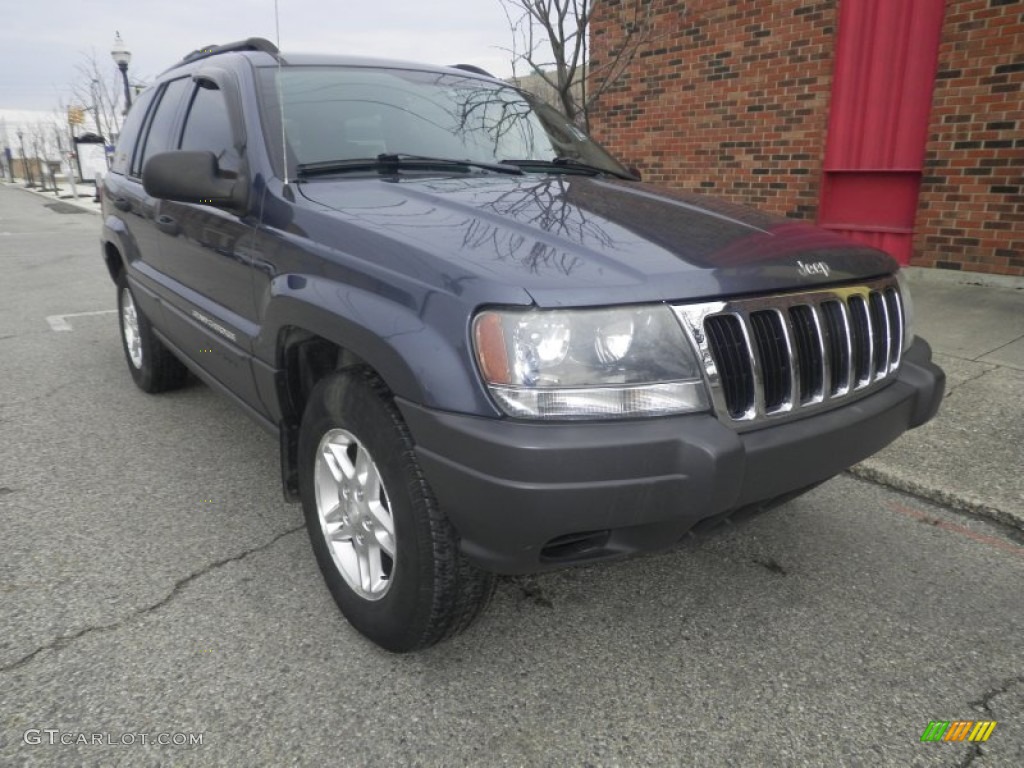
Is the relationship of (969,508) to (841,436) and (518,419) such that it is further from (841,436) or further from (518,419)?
(518,419)

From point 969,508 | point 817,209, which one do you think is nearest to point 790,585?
point 969,508

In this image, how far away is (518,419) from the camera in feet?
5.67

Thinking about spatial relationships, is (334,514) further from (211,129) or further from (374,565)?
(211,129)

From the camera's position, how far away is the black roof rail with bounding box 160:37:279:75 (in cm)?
314

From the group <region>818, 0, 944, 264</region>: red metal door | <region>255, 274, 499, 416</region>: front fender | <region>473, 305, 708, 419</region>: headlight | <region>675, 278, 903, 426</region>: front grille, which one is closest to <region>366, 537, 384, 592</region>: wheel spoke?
<region>255, 274, 499, 416</region>: front fender

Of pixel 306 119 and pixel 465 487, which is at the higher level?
pixel 306 119

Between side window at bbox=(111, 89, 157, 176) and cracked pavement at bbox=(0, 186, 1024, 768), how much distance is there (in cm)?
214

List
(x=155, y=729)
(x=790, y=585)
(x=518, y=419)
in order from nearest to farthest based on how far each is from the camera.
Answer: (x=518, y=419)
(x=155, y=729)
(x=790, y=585)

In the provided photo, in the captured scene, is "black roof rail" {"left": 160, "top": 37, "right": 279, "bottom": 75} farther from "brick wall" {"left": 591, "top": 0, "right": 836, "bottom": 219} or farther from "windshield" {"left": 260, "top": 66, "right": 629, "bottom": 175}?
"brick wall" {"left": 591, "top": 0, "right": 836, "bottom": 219}

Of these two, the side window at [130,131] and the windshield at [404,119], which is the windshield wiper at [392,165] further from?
the side window at [130,131]

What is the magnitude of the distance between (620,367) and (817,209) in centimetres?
634

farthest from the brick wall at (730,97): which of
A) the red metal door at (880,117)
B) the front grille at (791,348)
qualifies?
the front grille at (791,348)

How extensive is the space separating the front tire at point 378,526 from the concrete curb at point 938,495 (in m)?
2.17

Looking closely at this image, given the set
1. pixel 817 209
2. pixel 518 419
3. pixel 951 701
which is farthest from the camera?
pixel 817 209
